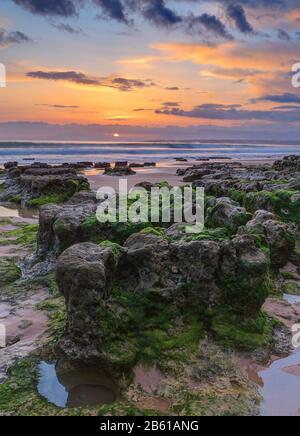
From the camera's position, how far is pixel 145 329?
17.6 feet

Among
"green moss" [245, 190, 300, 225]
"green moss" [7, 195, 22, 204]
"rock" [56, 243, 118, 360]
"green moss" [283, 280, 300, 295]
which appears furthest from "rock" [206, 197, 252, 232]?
"green moss" [7, 195, 22, 204]

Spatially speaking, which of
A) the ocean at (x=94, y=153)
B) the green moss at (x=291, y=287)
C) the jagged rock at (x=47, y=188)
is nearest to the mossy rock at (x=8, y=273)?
the green moss at (x=291, y=287)

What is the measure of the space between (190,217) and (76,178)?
1220cm

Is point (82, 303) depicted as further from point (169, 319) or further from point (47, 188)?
point (47, 188)

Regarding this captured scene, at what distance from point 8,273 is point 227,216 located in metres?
4.55

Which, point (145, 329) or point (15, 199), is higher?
point (145, 329)

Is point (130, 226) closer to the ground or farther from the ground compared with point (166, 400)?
farther from the ground

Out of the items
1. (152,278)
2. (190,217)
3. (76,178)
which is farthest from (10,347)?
(76,178)

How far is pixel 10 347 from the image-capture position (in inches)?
217

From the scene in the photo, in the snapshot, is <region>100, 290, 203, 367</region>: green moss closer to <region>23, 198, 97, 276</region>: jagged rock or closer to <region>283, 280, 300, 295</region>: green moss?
<region>283, 280, 300, 295</region>: green moss

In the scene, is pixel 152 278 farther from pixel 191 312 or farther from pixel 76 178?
pixel 76 178

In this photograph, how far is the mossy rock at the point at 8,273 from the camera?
819 centimetres

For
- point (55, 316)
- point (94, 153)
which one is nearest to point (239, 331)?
point (55, 316)

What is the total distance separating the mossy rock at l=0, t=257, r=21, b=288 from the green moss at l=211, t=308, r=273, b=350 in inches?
169
